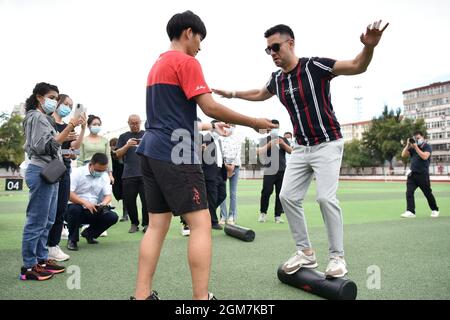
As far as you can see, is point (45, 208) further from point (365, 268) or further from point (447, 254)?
point (447, 254)

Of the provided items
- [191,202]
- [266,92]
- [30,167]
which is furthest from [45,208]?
[266,92]

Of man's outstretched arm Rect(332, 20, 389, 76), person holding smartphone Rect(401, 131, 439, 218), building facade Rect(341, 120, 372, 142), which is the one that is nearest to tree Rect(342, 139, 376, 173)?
building facade Rect(341, 120, 372, 142)

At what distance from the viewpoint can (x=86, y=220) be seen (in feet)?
18.4

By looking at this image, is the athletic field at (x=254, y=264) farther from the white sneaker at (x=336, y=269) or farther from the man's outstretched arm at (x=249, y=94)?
the man's outstretched arm at (x=249, y=94)

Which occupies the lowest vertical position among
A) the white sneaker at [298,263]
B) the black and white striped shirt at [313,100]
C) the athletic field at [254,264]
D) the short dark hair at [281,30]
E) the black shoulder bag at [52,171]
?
the athletic field at [254,264]

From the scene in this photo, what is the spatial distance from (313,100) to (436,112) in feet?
351

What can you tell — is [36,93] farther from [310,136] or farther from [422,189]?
[422,189]

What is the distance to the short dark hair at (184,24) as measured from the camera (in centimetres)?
282

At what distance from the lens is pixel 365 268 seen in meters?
4.11

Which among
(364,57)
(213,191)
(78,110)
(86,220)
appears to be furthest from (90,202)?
(364,57)

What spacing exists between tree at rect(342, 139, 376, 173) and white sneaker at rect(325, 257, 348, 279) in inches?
2964

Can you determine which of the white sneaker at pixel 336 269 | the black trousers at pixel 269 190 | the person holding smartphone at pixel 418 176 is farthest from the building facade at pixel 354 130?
the white sneaker at pixel 336 269

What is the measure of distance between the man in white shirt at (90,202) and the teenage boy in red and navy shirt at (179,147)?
2.97 metres
